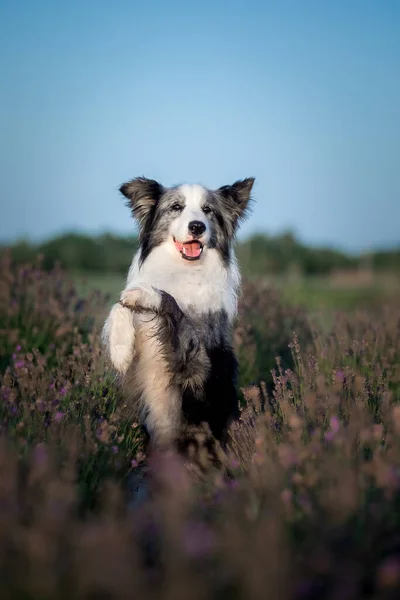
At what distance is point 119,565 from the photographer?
5.19 ft

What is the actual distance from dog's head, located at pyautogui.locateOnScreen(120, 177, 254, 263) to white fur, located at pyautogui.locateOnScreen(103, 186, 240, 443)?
0.05ft

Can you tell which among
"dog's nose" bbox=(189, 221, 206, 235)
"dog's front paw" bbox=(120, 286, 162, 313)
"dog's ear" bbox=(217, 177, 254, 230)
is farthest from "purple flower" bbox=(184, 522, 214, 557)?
"dog's ear" bbox=(217, 177, 254, 230)

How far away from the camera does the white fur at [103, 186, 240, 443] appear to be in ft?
15.0

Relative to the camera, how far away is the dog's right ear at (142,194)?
205 inches

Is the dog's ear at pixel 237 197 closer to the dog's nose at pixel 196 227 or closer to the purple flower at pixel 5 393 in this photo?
the dog's nose at pixel 196 227

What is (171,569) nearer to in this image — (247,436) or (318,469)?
(318,469)

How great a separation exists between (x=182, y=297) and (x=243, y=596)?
3.19m

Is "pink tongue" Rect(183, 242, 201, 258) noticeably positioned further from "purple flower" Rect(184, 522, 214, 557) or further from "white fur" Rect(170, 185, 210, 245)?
"purple flower" Rect(184, 522, 214, 557)

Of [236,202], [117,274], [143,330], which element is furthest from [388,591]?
[117,274]

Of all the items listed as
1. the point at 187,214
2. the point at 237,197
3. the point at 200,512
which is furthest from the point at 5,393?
the point at 237,197

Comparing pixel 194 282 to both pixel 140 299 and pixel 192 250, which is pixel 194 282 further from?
pixel 140 299

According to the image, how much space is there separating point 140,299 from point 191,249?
0.83 metres

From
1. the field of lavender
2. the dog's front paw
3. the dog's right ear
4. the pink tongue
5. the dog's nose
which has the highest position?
the dog's right ear

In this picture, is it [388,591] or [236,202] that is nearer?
[388,591]
